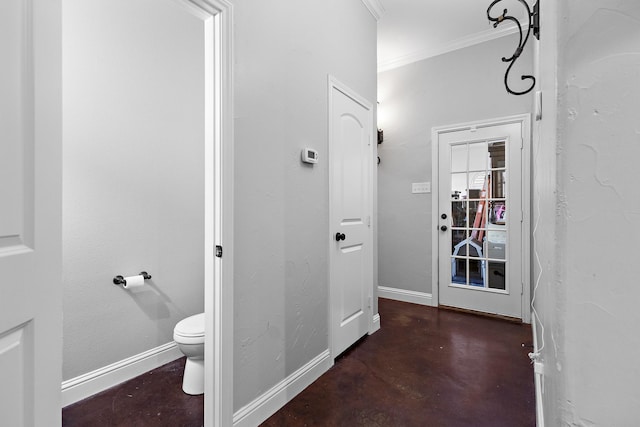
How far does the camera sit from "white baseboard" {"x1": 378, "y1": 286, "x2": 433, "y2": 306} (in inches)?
143

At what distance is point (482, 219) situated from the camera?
3334 mm

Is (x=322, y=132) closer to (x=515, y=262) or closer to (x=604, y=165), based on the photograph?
(x=604, y=165)

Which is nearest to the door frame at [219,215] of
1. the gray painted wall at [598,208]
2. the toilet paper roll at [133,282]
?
the toilet paper roll at [133,282]

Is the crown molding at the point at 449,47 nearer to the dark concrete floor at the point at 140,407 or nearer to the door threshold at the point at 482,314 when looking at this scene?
the door threshold at the point at 482,314

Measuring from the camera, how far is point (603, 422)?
531 mm

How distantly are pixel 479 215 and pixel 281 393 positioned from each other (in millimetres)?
2676

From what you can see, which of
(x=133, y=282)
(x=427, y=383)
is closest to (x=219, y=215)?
(x=133, y=282)

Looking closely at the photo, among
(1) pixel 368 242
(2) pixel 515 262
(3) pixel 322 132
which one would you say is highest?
(3) pixel 322 132

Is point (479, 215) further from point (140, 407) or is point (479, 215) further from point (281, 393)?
point (140, 407)

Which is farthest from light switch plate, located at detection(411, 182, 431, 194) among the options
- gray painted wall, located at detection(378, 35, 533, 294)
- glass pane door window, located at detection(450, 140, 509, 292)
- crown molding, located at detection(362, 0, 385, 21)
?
crown molding, located at detection(362, 0, 385, 21)

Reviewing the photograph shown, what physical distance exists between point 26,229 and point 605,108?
1.21 meters

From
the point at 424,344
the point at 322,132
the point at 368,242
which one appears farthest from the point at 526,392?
the point at 322,132

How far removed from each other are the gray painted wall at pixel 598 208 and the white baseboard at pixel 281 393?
4.64ft

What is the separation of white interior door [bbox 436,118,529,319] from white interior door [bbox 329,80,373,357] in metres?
1.20
